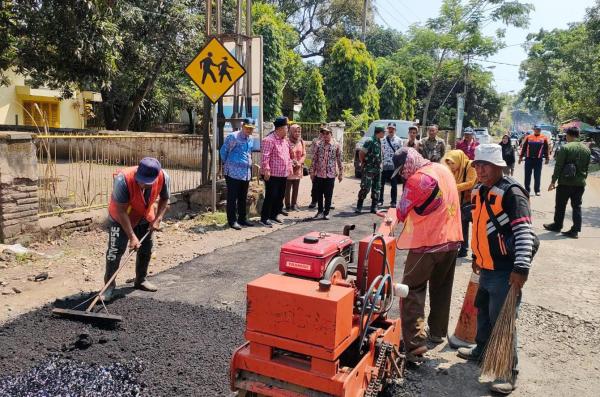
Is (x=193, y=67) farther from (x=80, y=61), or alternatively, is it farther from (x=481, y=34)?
(x=481, y=34)

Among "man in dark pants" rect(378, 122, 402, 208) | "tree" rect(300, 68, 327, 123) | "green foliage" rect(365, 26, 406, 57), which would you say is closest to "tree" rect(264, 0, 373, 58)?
"green foliage" rect(365, 26, 406, 57)

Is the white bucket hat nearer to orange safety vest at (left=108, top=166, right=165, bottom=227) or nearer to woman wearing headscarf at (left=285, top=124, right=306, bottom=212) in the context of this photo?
orange safety vest at (left=108, top=166, right=165, bottom=227)

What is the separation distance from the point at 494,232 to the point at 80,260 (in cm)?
498

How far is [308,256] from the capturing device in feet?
9.22

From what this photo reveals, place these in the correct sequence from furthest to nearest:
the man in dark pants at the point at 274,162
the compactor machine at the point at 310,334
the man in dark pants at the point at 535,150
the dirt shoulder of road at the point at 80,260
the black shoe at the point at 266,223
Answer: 1. the man in dark pants at the point at 535,150
2. the black shoe at the point at 266,223
3. the man in dark pants at the point at 274,162
4. the dirt shoulder of road at the point at 80,260
5. the compactor machine at the point at 310,334

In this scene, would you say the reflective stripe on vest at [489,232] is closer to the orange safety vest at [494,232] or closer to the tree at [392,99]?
the orange safety vest at [494,232]

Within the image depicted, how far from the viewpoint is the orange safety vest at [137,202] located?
182 inches

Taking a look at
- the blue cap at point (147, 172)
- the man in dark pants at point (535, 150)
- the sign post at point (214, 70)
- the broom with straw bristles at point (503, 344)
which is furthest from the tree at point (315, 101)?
the broom with straw bristles at point (503, 344)

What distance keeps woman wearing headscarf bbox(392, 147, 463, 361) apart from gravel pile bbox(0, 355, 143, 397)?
203cm

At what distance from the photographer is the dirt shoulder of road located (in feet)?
16.4

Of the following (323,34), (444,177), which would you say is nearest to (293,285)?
(444,177)

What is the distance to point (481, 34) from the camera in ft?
93.1

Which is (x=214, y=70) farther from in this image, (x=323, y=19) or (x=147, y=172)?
(x=323, y=19)

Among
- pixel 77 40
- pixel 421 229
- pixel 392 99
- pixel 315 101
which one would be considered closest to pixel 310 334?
pixel 421 229
